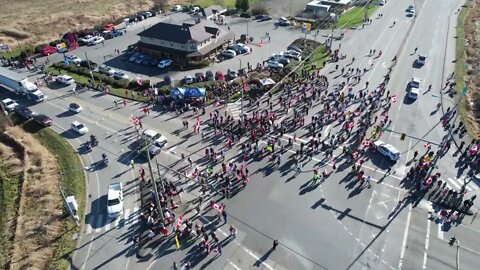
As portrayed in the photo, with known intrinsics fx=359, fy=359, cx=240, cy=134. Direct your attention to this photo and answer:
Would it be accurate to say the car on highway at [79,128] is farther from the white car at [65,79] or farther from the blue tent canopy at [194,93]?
the white car at [65,79]

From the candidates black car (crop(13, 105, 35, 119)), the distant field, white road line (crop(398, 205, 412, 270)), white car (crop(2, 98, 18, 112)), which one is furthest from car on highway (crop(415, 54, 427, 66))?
the distant field

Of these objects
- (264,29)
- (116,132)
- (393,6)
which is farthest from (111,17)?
(393,6)

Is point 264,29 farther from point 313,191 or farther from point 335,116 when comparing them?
point 313,191

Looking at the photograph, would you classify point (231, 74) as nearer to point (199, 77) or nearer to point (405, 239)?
point (199, 77)

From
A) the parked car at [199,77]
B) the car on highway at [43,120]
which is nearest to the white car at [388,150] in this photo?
the parked car at [199,77]

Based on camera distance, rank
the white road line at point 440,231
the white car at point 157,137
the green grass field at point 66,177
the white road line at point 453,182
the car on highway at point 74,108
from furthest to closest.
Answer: the car on highway at point 74,108, the white car at point 157,137, the white road line at point 453,182, the white road line at point 440,231, the green grass field at point 66,177

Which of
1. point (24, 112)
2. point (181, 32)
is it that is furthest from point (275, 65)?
point (24, 112)

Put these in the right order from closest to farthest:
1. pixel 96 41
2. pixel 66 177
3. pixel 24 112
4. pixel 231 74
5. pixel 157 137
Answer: pixel 66 177
pixel 157 137
pixel 24 112
pixel 231 74
pixel 96 41
